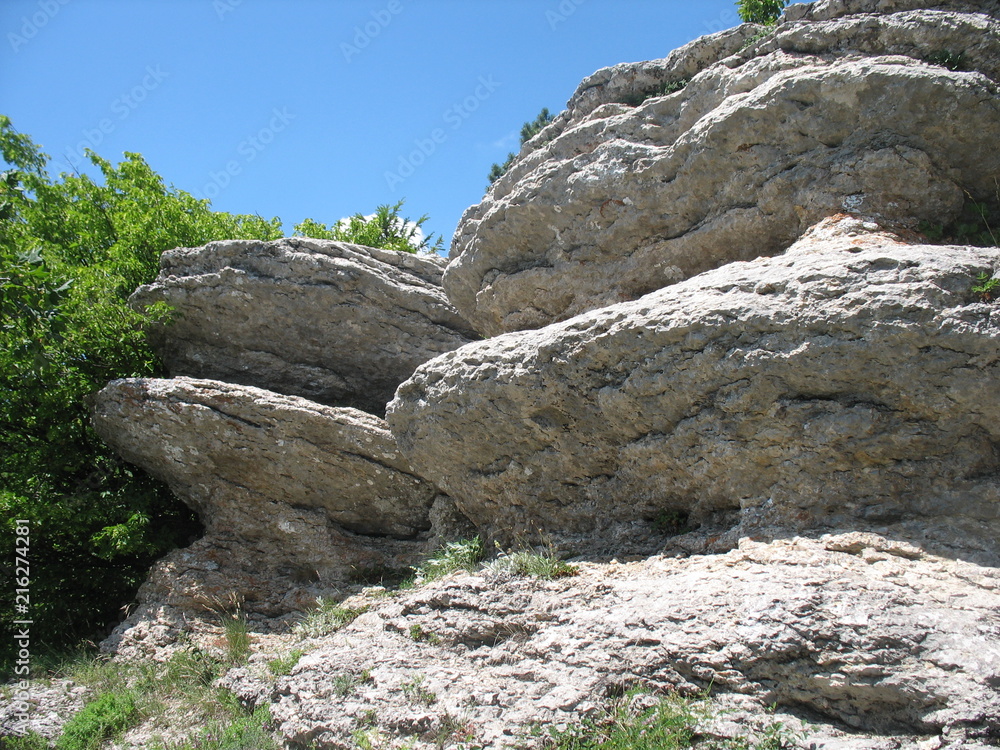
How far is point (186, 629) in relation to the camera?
9.82 metres

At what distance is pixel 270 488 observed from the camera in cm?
1082

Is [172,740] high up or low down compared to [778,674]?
down

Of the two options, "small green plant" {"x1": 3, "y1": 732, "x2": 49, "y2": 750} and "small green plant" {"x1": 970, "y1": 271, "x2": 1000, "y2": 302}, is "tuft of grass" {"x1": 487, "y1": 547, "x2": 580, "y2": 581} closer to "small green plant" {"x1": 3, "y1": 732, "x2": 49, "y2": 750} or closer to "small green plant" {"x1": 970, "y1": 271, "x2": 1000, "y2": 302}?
"small green plant" {"x1": 970, "y1": 271, "x2": 1000, "y2": 302}

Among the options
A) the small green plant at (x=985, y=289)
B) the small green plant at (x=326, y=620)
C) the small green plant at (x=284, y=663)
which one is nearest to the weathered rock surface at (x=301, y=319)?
the small green plant at (x=326, y=620)

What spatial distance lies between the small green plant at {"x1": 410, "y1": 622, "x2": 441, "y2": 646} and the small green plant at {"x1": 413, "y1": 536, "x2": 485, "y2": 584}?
5.05 feet

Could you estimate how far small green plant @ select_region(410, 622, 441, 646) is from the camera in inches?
282

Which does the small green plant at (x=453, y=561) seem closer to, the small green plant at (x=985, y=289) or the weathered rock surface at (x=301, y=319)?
the weathered rock surface at (x=301, y=319)

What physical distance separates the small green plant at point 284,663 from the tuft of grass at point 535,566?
250 cm

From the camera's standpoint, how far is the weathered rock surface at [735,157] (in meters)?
7.41

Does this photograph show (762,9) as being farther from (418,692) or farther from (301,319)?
(418,692)

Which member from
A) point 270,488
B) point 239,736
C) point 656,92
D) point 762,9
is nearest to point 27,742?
point 239,736

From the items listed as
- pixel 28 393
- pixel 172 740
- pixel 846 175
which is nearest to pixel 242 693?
pixel 172 740

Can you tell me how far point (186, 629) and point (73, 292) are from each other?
6.04 meters

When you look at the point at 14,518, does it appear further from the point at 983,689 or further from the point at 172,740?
the point at 983,689
